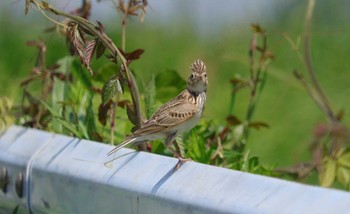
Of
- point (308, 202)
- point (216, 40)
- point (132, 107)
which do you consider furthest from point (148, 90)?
point (216, 40)

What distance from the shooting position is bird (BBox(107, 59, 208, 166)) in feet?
15.0

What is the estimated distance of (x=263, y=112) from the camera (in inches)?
289

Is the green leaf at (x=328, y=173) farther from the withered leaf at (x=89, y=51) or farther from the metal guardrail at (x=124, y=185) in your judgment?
the withered leaf at (x=89, y=51)

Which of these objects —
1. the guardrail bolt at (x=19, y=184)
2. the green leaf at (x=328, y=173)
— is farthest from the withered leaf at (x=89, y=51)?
the green leaf at (x=328, y=173)

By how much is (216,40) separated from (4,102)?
10.3 feet

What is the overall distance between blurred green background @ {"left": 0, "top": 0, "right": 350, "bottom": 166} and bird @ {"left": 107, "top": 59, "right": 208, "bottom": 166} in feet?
6.12

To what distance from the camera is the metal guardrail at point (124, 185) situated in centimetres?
341

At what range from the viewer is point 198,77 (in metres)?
4.63

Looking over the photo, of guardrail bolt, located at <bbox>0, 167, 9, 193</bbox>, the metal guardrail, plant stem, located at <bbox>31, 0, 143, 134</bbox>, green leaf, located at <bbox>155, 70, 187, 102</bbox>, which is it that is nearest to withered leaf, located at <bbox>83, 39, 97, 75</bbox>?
plant stem, located at <bbox>31, 0, 143, 134</bbox>

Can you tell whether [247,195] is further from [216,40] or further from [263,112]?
[216,40]

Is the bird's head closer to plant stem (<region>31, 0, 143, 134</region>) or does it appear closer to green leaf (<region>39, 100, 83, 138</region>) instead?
plant stem (<region>31, 0, 143, 134</region>)

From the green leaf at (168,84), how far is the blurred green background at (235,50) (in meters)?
0.90

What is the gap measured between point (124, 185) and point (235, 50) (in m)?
4.45

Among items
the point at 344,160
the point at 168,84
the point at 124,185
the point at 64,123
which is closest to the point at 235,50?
the point at 168,84
